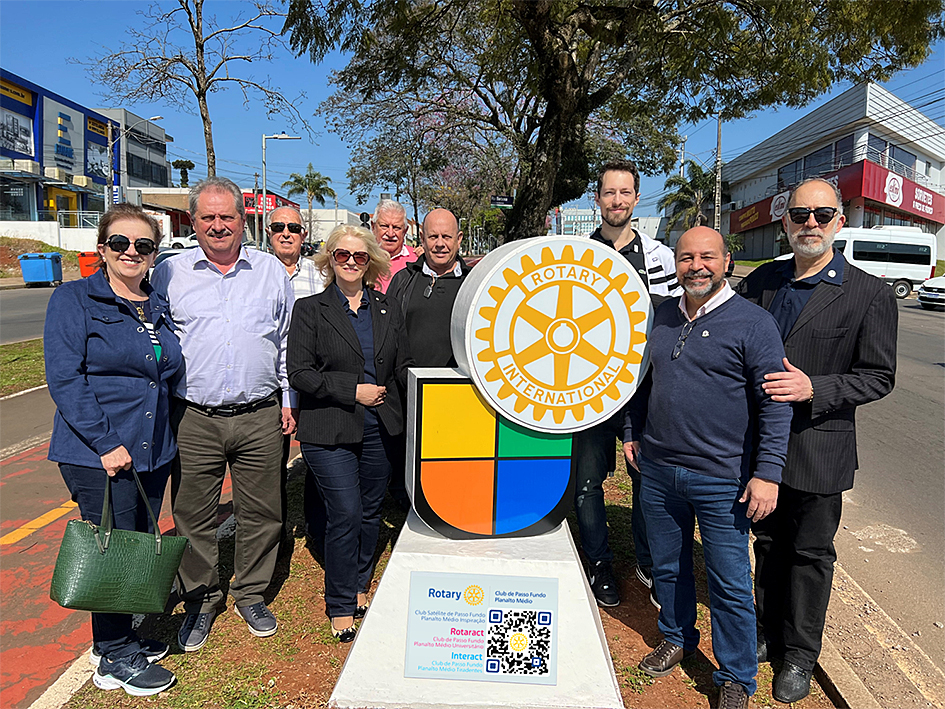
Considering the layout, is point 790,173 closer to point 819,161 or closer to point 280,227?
point 819,161

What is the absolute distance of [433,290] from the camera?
366cm

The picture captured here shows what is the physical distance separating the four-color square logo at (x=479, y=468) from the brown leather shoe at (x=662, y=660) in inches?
28.9

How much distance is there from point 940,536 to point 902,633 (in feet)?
5.84

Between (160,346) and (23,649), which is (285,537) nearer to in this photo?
(23,649)

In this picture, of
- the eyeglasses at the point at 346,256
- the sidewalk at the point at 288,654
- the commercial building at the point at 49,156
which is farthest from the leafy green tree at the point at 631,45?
the commercial building at the point at 49,156

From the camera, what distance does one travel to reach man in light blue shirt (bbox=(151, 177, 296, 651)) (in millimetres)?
3000

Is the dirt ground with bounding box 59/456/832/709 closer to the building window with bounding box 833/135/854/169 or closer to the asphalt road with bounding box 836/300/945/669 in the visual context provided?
the asphalt road with bounding box 836/300/945/669

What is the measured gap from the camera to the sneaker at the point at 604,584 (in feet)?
11.2

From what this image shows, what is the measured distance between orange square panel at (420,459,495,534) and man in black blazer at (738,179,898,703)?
1.22 m

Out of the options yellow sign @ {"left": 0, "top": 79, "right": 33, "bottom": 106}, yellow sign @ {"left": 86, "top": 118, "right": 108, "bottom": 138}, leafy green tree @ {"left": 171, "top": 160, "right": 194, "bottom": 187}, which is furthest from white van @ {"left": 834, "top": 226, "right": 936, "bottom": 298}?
leafy green tree @ {"left": 171, "top": 160, "right": 194, "bottom": 187}

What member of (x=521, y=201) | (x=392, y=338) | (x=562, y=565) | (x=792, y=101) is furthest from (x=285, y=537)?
(x=792, y=101)

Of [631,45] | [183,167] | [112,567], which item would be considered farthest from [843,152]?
[183,167]

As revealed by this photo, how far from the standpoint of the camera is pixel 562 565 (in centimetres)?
268

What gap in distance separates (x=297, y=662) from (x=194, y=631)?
22.3 inches
